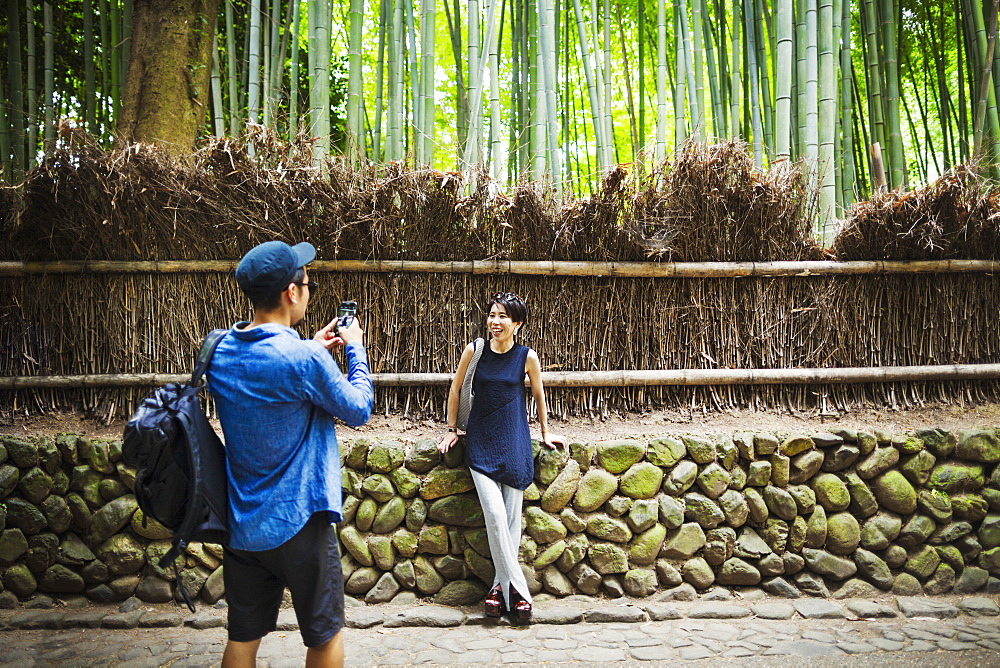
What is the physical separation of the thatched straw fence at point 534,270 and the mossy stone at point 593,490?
1.64 feet

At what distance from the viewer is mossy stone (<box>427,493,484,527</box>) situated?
3.36 meters

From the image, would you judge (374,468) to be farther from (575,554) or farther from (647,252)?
(647,252)

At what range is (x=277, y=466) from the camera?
5.72 ft

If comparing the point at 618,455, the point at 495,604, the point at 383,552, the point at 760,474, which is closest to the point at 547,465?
the point at 618,455

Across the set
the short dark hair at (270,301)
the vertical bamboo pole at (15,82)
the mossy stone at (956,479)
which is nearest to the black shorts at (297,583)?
the short dark hair at (270,301)

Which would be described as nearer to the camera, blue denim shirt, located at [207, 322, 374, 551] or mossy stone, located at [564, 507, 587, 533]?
blue denim shirt, located at [207, 322, 374, 551]

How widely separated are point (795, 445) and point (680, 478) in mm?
642

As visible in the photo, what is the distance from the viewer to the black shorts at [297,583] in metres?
1.72

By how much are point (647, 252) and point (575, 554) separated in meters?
1.70

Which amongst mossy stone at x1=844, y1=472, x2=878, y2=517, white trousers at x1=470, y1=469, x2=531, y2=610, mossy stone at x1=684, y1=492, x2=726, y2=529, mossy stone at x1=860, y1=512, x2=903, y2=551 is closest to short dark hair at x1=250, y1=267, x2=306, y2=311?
white trousers at x1=470, y1=469, x2=531, y2=610

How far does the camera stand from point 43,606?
325 centimetres

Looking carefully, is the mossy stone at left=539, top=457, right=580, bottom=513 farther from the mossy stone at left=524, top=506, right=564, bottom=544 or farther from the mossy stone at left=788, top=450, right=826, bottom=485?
the mossy stone at left=788, top=450, right=826, bottom=485

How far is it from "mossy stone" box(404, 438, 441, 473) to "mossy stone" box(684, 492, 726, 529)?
1311 millimetres

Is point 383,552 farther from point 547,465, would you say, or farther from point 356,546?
point 547,465
